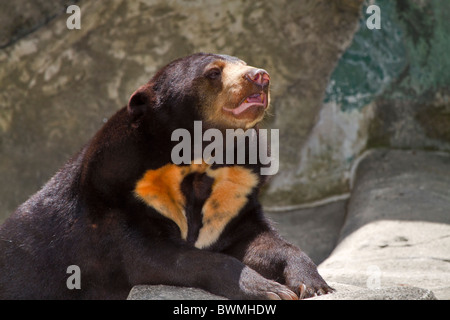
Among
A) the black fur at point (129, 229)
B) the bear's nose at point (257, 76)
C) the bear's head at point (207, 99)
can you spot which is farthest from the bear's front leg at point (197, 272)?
the bear's nose at point (257, 76)

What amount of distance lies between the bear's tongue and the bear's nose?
0.08 m

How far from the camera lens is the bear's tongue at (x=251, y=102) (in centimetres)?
436

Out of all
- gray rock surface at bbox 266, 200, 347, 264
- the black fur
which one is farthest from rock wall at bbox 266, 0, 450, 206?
the black fur

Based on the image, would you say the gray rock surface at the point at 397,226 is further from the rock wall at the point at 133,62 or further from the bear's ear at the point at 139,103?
the bear's ear at the point at 139,103

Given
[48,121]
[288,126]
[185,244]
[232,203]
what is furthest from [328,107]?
[185,244]

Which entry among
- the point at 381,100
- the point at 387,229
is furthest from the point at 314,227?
the point at 381,100

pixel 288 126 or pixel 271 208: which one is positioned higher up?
pixel 288 126

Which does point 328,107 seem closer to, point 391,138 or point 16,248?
point 391,138

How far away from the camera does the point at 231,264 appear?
12.9 ft

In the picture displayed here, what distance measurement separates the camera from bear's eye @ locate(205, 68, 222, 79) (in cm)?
444

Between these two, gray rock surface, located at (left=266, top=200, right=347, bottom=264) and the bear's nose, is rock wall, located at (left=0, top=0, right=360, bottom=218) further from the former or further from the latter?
the bear's nose

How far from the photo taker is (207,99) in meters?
4.43

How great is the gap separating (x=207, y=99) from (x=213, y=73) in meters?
0.17

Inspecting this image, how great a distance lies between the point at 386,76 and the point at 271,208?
2005 millimetres
